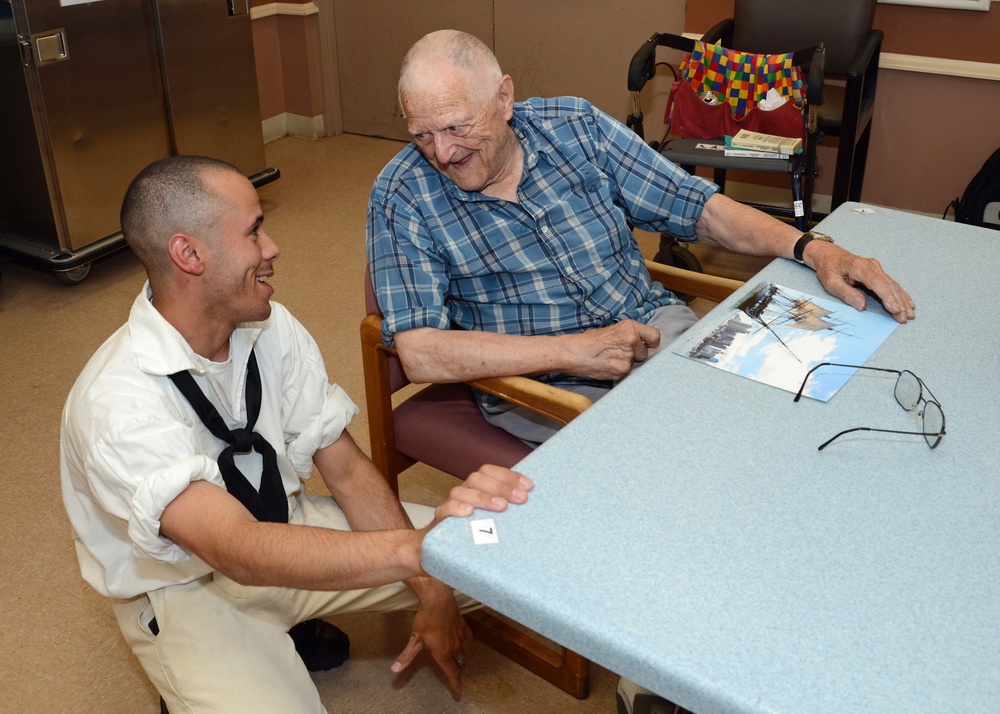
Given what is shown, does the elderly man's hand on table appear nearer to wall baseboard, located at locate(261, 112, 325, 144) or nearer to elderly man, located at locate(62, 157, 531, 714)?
elderly man, located at locate(62, 157, 531, 714)

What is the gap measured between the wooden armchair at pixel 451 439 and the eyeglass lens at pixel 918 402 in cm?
57

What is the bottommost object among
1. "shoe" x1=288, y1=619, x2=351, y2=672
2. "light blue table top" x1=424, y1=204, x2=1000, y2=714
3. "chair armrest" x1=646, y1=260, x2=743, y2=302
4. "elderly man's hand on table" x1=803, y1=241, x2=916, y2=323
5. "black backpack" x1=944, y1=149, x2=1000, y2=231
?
"shoe" x1=288, y1=619, x2=351, y2=672

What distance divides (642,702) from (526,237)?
889mm

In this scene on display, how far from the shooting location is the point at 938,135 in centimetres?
368

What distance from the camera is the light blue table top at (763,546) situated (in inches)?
36.8

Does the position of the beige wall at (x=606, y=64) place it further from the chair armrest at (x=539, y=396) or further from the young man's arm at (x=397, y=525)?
the young man's arm at (x=397, y=525)

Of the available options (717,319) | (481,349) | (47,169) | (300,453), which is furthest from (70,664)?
(47,169)

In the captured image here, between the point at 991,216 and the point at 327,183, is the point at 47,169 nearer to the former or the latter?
the point at 327,183

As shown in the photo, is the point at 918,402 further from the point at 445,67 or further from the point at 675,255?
the point at 675,255

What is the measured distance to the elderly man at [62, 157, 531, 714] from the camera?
4.25 ft

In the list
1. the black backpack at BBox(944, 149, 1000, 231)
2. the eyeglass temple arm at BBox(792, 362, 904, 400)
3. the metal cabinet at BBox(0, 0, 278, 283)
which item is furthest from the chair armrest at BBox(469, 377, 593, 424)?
the black backpack at BBox(944, 149, 1000, 231)

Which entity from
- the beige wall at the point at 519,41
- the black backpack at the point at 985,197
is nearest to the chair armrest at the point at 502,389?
the black backpack at the point at 985,197

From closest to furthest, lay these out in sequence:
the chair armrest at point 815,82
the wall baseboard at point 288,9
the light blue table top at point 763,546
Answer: the light blue table top at point 763,546 → the chair armrest at point 815,82 → the wall baseboard at point 288,9

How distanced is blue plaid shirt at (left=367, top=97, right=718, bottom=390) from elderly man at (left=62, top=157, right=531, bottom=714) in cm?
27
